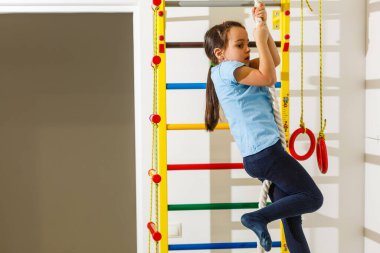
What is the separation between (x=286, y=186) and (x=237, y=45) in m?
0.65

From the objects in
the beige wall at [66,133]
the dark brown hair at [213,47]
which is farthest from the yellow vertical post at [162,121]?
the beige wall at [66,133]

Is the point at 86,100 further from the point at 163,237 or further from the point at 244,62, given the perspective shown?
the point at 244,62

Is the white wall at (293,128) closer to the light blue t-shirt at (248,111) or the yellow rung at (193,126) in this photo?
the yellow rung at (193,126)

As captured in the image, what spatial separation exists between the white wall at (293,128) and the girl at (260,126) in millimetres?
1000

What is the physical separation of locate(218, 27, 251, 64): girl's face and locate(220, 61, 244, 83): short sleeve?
51 millimetres

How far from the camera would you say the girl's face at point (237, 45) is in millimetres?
2684

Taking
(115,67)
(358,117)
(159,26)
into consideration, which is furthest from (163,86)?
(115,67)

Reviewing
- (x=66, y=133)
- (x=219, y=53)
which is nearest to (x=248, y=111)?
(x=219, y=53)

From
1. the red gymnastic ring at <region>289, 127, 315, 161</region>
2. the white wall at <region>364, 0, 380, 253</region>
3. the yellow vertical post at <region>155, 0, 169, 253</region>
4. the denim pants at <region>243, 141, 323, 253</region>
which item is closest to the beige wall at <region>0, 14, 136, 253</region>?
the yellow vertical post at <region>155, 0, 169, 253</region>

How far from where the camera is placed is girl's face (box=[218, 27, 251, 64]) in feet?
8.80

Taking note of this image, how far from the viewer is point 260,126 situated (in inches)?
104

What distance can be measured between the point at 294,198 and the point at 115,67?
3171 millimetres

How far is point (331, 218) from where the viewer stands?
12.8 ft

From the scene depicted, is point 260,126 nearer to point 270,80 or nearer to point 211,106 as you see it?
point 270,80
